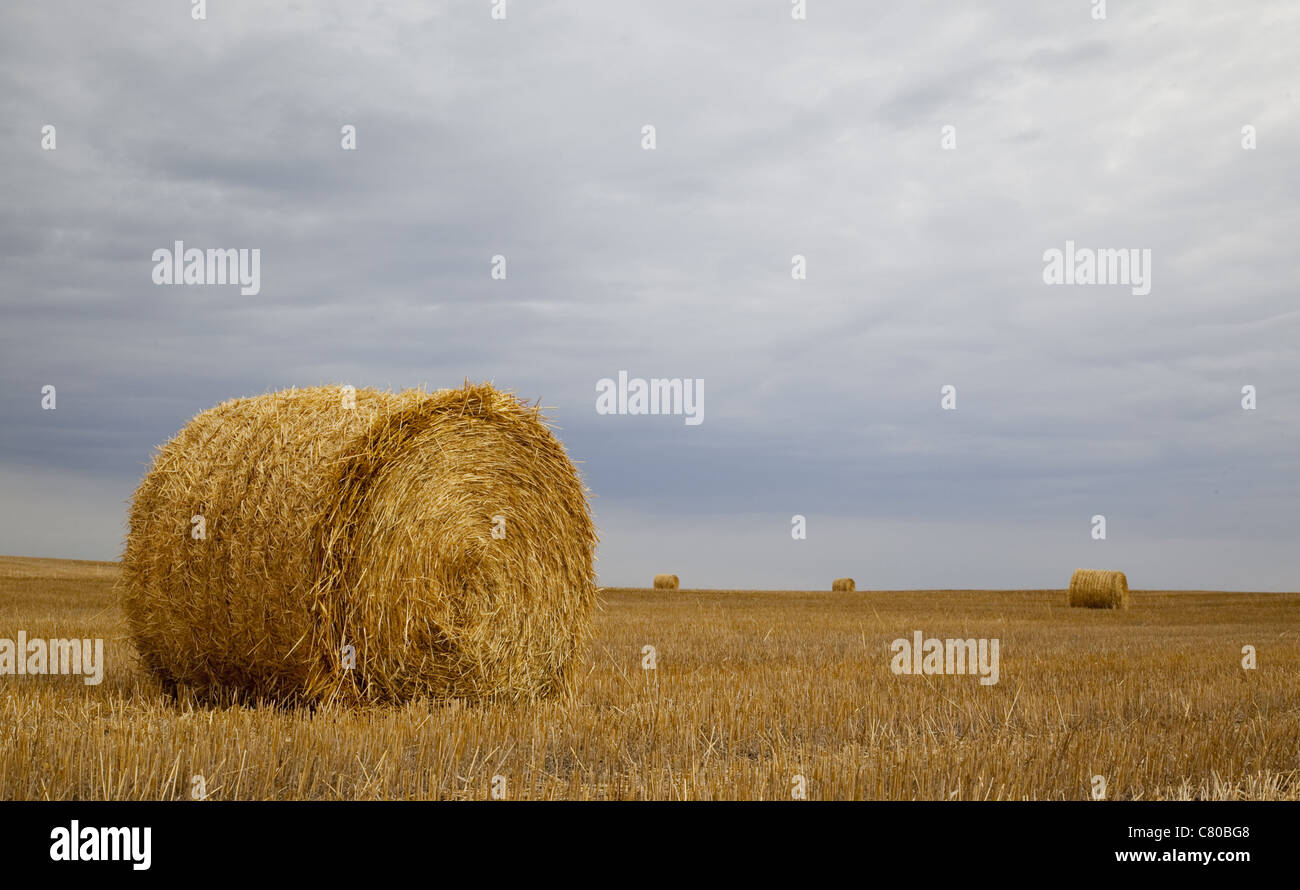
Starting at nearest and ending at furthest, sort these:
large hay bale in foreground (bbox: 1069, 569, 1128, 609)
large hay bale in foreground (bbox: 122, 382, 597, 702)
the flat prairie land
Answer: the flat prairie land
large hay bale in foreground (bbox: 122, 382, 597, 702)
large hay bale in foreground (bbox: 1069, 569, 1128, 609)

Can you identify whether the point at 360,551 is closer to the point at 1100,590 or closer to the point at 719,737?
the point at 719,737

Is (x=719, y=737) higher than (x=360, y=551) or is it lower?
lower

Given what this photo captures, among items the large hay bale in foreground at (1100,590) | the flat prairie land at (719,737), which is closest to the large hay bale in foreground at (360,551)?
the flat prairie land at (719,737)

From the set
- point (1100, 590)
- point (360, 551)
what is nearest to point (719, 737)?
point (360, 551)

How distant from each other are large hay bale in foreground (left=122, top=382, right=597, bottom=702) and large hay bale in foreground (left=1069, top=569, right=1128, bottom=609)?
23.4 meters

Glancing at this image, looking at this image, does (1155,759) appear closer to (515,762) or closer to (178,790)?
(515,762)

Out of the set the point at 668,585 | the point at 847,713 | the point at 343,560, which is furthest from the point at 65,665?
the point at 668,585

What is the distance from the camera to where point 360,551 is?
24.8 feet

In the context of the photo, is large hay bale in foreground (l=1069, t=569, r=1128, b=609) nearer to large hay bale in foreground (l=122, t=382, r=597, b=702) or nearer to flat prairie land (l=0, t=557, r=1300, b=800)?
flat prairie land (l=0, t=557, r=1300, b=800)

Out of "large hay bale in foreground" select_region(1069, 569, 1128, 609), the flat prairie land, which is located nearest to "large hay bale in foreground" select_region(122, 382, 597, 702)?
the flat prairie land

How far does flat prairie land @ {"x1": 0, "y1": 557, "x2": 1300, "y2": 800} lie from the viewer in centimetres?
491

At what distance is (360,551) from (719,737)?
2.97 metres

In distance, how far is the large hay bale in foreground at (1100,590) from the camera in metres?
28.4

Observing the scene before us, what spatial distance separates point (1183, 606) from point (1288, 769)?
2781 centimetres
